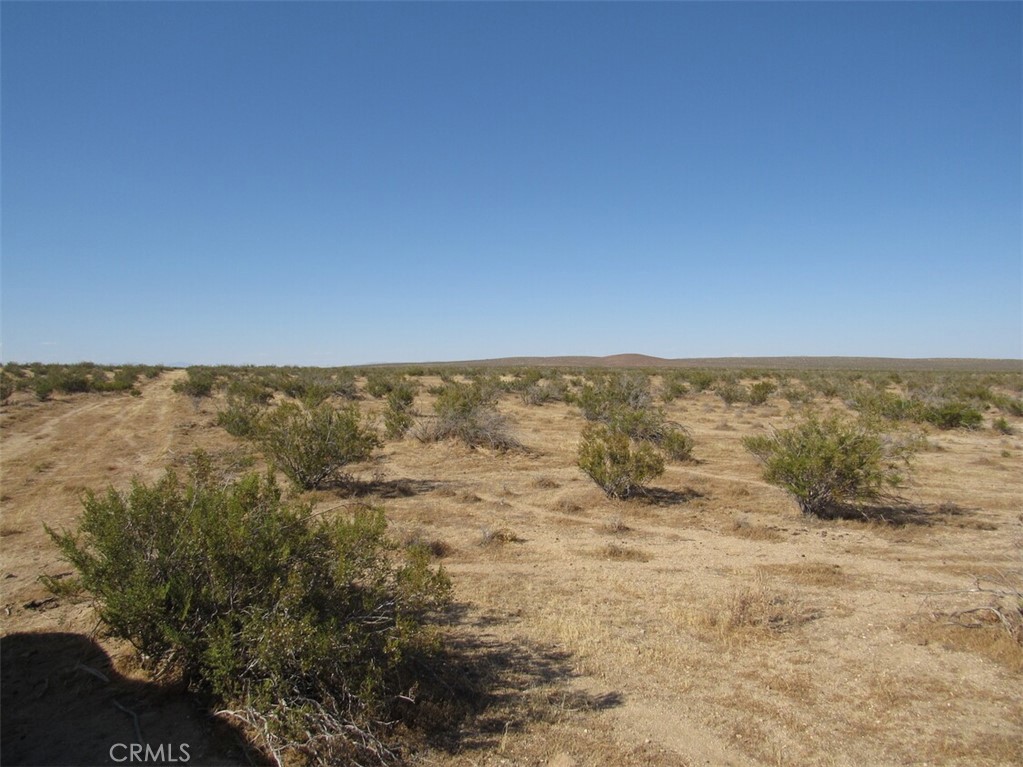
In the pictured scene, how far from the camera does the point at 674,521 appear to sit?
9922 millimetres

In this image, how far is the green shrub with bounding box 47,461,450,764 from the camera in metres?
3.76

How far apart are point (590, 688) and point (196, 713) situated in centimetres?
304

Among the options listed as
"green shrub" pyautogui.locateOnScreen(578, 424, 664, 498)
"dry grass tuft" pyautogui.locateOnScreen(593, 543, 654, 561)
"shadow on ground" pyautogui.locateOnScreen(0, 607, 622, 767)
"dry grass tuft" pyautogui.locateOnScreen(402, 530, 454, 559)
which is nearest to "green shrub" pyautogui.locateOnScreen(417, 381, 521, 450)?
"green shrub" pyautogui.locateOnScreen(578, 424, 664, 498)

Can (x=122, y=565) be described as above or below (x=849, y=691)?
above

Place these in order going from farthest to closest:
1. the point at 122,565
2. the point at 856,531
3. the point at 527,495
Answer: the point at 527,495, the point at 856,531, the point at 122,565

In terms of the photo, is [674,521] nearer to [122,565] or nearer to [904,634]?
[904,634]

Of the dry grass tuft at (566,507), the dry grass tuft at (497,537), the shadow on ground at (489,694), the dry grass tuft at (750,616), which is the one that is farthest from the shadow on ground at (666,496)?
the shadow on ground at (489,694)

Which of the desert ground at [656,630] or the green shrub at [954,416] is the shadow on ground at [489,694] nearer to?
the desert ground at [656,630]

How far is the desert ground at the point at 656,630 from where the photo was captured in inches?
160

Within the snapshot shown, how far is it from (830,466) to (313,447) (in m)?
9.66

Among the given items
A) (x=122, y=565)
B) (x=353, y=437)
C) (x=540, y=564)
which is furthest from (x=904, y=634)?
(x=353, y=437)

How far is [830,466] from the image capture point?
985 centimetres

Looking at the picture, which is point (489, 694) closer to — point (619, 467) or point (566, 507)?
point (566, 507)

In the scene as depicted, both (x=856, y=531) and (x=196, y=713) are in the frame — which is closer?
(x=196, y=713)
